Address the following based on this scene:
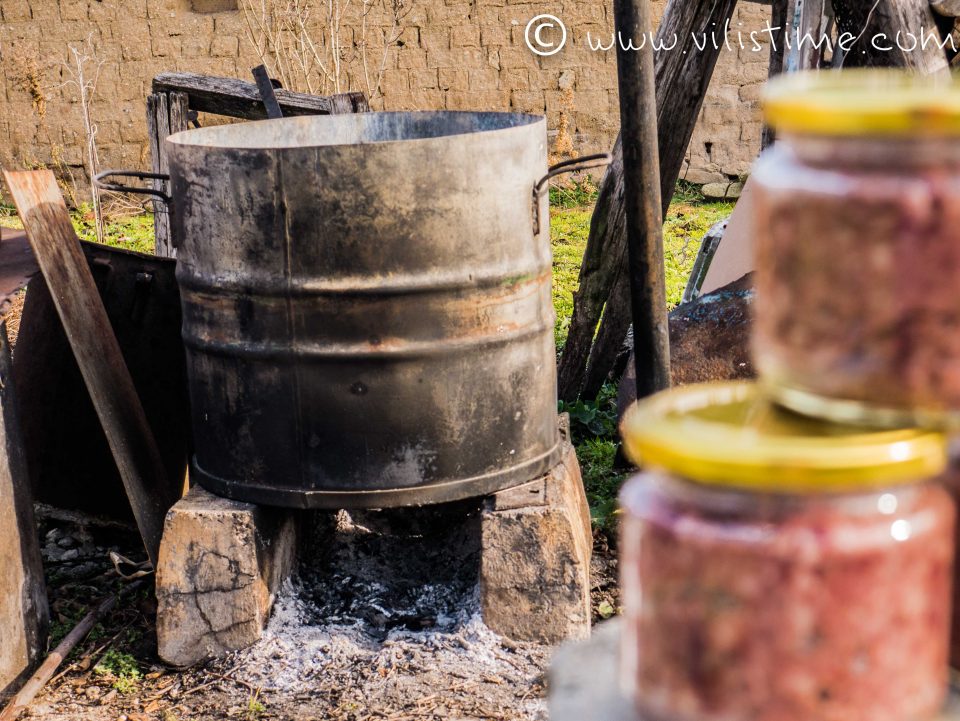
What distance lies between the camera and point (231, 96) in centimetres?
420

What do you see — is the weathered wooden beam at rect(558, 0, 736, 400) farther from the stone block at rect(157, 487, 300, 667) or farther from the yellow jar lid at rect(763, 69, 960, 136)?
the yellow jar lid at rect(763, 69, 960, 136)

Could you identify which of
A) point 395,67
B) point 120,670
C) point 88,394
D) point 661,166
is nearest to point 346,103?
point 661,166

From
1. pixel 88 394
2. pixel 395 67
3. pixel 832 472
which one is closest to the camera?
pixel 832 472

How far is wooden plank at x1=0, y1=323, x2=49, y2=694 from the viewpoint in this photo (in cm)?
273

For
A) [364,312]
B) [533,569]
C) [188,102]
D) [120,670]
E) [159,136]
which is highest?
[188,102]

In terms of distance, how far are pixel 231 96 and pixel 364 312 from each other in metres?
1.93

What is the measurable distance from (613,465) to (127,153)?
5.50m

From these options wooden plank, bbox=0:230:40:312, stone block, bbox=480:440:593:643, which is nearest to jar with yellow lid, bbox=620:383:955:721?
stone block, bbox=480:440:593:643

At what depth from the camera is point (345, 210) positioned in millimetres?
2559

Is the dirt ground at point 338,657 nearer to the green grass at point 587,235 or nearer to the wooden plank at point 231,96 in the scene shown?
the wooden plank at point 231,96

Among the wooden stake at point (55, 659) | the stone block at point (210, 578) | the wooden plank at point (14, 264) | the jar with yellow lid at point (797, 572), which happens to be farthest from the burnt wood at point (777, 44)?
the jar with yellow lid at point (797, 572)

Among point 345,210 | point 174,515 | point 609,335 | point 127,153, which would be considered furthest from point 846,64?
point 127,153

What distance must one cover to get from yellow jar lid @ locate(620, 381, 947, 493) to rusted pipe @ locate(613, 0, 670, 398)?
81.1 inches

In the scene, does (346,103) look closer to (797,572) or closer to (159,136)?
(159,136)
